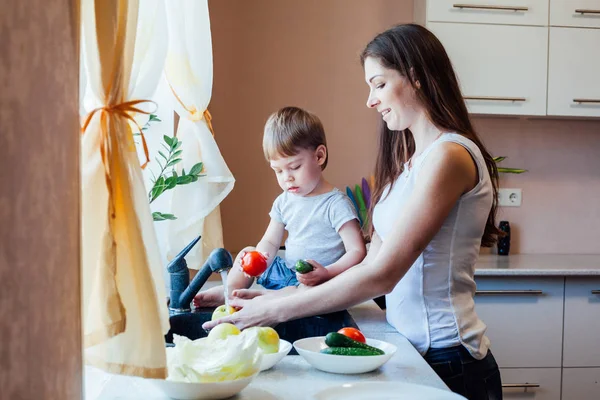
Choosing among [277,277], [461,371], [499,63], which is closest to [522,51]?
Result: [499,63]

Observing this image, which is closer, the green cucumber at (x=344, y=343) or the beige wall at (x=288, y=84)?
the green cucumber at (x=344, y=343)

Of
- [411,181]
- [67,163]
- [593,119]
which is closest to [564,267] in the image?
[593,119]

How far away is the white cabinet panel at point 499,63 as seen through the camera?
2.97 m

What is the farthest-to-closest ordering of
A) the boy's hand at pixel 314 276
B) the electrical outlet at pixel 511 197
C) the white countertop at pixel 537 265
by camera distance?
the electrical outlet at pixel 511 197 < the white countertop at pixel 537 265 < the boy's hand at pixel 314 276

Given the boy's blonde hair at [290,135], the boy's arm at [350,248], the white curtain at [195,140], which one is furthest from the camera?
the white curtain at [195,140]

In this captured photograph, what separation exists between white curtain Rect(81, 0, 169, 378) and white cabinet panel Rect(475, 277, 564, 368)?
6.51ft

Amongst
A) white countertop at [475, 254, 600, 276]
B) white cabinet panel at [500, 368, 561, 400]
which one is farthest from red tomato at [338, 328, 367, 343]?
white cabinet panel at [500, 368, 561, 400]

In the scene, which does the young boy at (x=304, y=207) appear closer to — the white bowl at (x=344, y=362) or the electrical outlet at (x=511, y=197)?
the white bowl at (x=344, y=362)

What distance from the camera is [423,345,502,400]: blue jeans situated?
144 centimetres

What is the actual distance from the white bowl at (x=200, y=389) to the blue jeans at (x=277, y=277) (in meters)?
1.05

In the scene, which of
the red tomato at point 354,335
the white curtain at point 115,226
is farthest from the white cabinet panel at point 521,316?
the white curtain at point 115,226

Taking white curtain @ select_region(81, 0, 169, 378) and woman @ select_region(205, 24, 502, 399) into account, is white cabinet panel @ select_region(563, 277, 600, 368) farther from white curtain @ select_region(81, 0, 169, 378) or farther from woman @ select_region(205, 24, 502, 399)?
white curtain @ select_region(81, 0, 169, 378)

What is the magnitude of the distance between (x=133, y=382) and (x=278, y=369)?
26 centimetres

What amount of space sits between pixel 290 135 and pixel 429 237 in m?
0.74
